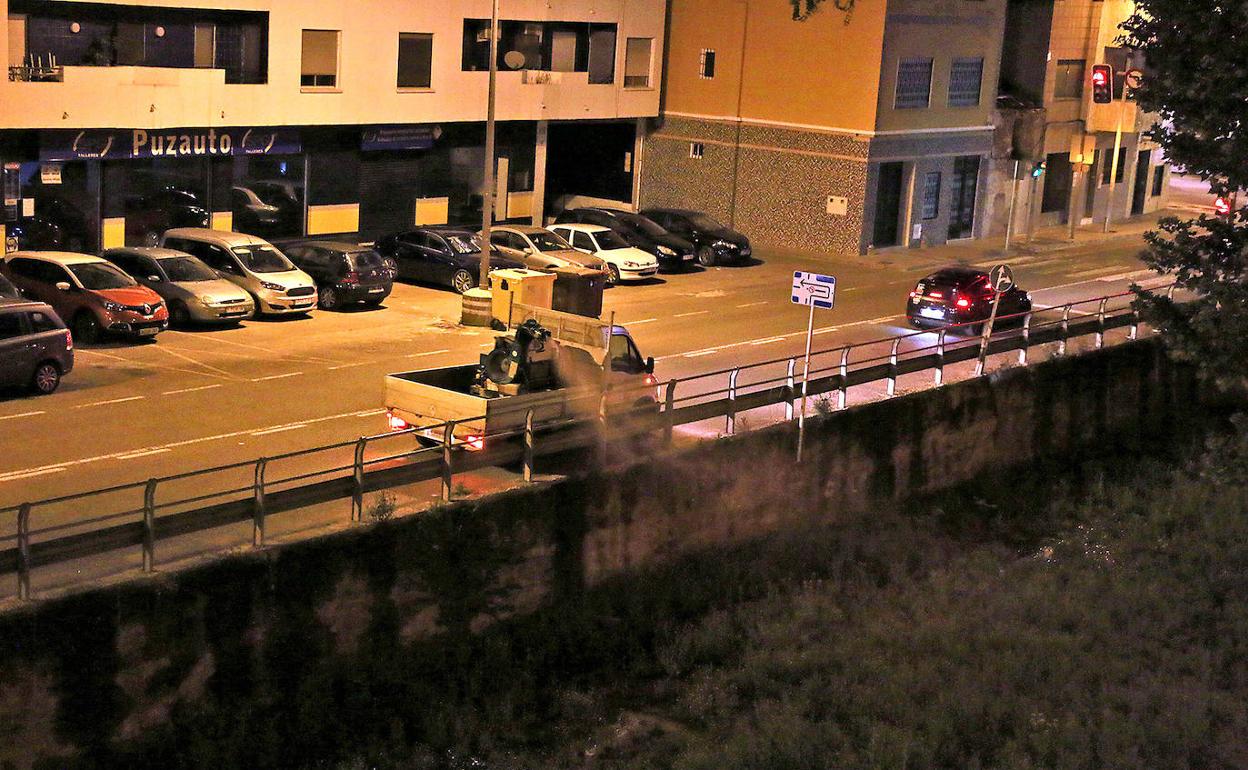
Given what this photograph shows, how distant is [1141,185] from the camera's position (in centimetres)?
5859

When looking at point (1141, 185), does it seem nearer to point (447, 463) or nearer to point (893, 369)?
point (893, 369)

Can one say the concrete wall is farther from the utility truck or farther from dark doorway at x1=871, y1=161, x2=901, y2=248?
dark doorway at x1=871, y1=161, x2=901, y2=248

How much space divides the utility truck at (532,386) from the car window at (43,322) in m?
6.56

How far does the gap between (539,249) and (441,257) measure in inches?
96.2

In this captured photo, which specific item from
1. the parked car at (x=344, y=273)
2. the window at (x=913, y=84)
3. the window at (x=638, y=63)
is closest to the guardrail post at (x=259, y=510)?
the parked car at (x=344, y=273)

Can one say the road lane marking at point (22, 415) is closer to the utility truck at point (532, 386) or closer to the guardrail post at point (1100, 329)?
the utility truck at point (532, 386)

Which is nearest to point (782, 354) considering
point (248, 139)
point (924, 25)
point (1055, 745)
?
point (1055, 745)

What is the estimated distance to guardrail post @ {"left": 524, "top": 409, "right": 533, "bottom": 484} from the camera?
58.5ft

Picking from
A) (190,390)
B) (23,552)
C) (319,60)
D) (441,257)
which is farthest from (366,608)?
(319,60)

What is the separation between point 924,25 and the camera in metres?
44.9

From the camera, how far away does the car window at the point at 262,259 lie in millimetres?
30484

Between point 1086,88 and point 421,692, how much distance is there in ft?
138

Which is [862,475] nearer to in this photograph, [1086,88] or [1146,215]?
[1086,88]

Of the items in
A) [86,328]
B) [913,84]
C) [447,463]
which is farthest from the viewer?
[913,84]
